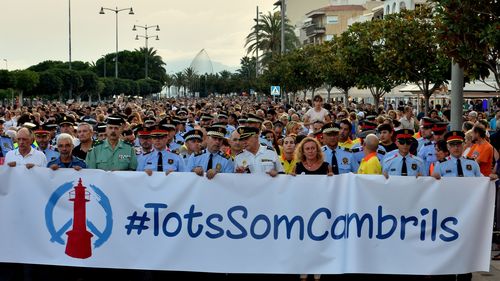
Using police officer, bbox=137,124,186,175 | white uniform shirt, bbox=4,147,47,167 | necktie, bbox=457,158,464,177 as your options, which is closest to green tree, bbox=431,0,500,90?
necktie, bbox=457,158,464,177

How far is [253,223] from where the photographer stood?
880 cm

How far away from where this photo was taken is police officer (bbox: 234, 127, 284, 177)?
982 centimetres

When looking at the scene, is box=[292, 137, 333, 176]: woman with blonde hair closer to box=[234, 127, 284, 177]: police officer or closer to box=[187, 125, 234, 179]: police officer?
box=[234, 127, 284, 177]: police officer

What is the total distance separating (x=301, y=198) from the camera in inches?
344

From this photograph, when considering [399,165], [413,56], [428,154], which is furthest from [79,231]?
[413,56]

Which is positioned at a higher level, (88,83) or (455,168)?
(88,83)

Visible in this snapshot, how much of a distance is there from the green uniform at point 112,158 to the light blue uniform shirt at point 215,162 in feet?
2.20

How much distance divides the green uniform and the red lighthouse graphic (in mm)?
1256

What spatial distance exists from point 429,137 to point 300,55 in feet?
153

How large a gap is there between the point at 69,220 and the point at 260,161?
2.18 m

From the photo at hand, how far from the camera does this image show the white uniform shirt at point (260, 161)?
982 centimetres

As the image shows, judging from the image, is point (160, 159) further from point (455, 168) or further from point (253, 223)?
point (455, 168)

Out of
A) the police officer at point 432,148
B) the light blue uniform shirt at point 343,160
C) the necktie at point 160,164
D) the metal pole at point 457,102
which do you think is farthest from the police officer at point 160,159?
the metal pole at point 457,102

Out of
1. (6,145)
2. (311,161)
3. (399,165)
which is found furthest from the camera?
(6,145)
